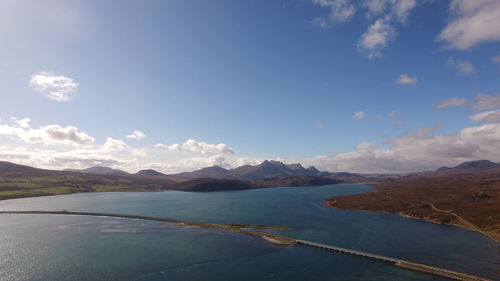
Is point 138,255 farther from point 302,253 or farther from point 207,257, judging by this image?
point 302,253

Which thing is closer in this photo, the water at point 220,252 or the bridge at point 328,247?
the bridge at point 328,247

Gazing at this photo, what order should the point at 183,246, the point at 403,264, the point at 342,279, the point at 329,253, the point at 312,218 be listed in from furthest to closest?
the point at 312,218 < the point at 183,246 < the point at 329,253 < the point at 403,264 < the point at 342,279

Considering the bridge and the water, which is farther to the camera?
the water

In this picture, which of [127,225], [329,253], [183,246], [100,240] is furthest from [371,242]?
[127,225]

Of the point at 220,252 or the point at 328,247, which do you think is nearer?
the point at 220,252

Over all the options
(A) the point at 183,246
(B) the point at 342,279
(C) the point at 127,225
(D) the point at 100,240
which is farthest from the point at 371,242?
(C) the point at 127,225

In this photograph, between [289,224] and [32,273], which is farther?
[289,224]

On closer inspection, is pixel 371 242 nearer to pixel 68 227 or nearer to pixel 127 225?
pixel 127 225

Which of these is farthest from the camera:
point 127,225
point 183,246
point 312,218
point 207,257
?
point 312,218

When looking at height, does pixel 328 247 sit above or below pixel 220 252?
above
